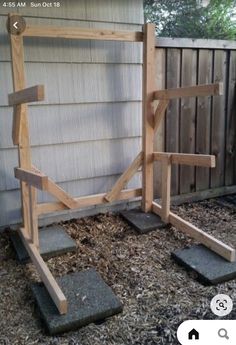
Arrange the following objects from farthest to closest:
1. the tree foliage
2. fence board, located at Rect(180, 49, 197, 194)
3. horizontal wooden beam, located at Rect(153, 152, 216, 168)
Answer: the tree foliage → fence board, located at Rect(180, 49, 197, 194) → horizontal wooden beam, located at Rect(153, 152, 216, 168)

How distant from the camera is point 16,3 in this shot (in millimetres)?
2254

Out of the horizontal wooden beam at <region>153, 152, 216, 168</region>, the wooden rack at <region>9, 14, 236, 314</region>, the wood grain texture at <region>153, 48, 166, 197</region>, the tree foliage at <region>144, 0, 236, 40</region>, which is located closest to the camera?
the wooden rack at <region>9, 14, 236, 314</region>

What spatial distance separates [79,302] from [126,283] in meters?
0.33

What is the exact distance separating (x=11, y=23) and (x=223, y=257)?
1914mm

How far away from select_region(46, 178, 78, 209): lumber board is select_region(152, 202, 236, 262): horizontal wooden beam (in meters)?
0.72

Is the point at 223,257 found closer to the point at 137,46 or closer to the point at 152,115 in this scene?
the point at 152,115

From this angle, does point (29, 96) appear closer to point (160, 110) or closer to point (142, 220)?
→ point (160, 110)

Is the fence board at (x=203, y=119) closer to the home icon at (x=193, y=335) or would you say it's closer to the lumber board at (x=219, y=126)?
the lumber board at (x=219, y=126)

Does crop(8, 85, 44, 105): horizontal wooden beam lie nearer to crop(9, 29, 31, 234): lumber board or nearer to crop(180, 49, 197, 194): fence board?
crop(9, 29, 31, 234): lumber board

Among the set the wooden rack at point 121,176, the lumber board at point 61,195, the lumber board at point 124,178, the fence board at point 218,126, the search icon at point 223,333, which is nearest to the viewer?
the search icon at point 223,333

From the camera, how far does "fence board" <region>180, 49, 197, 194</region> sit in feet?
9.37

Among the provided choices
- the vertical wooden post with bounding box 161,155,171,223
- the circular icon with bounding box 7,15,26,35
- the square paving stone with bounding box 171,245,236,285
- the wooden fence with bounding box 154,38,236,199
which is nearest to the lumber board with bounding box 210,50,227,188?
the wooden fence with bounding box 154,38,236,199

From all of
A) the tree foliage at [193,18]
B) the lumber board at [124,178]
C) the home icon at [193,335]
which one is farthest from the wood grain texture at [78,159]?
the tree foliage at [193,18]

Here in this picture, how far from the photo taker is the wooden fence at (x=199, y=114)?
2.80 meters
